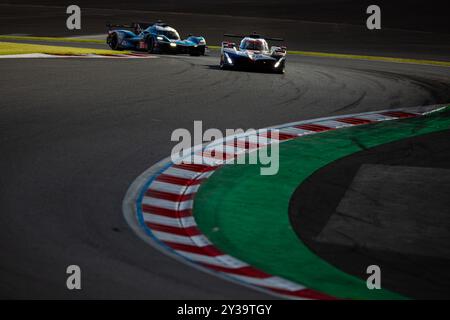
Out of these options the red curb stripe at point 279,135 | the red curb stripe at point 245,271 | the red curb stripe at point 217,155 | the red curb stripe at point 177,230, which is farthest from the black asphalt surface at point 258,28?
the red curb stripe at point 245,271

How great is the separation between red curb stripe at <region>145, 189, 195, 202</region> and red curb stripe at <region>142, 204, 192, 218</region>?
1.32ft

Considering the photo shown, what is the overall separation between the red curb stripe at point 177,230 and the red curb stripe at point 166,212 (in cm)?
38

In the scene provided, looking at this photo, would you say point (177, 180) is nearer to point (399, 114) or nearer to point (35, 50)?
point (399, 114)

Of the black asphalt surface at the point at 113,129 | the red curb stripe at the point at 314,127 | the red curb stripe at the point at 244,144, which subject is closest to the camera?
the black asphalt surface at the point at 113,129

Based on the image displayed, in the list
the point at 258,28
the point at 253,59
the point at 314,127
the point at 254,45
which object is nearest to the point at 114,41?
the point at 254,45

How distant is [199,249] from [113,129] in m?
5.36

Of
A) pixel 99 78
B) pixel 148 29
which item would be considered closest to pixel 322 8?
pixel 148 29

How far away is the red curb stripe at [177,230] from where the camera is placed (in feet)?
23.5

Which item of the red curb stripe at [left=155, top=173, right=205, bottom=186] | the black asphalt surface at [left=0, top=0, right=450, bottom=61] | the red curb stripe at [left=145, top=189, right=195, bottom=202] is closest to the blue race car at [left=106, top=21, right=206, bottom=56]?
the black asphalt surface at [left=0, top=0, right=450, bottom=61]

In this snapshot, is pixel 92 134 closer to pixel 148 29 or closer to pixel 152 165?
pixel 152 165

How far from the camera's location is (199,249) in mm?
6695

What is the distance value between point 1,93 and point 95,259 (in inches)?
363

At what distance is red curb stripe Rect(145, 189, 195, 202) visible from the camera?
8.37m

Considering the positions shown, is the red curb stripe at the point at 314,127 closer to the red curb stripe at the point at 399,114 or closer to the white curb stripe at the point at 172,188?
the red curb stripe at the point at 399,114
